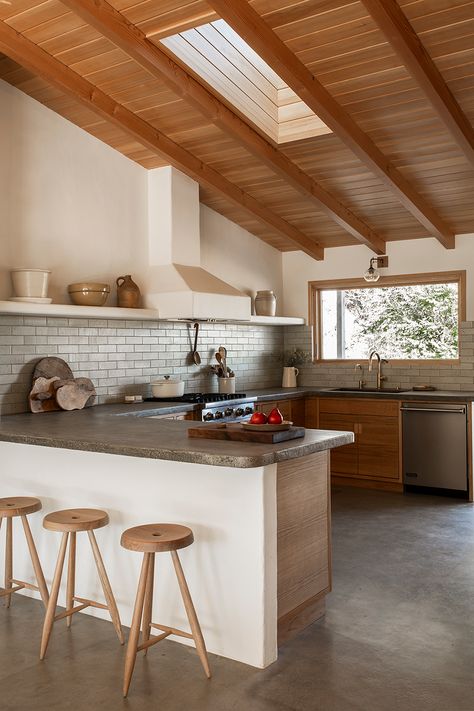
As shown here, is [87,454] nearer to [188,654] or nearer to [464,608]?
[188,654]

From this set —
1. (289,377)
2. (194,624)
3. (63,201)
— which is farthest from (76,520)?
(289,377)

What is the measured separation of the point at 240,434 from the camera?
10.5 ft

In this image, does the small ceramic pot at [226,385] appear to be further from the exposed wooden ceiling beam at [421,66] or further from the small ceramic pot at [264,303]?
the exposed wooden ceiling beam at [421,66]

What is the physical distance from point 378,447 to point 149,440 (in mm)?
3739

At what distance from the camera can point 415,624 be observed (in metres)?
3.40

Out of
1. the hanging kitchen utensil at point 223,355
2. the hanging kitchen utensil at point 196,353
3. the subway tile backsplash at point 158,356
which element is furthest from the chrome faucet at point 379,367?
the hanging kitchen utensil at point 196,353

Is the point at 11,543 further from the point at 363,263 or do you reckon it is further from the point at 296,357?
the point at 363,263

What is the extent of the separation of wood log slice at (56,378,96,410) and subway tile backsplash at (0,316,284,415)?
24 centimetres

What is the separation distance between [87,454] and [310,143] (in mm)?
3032

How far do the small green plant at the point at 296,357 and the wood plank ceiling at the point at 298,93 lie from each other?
64.6 inches

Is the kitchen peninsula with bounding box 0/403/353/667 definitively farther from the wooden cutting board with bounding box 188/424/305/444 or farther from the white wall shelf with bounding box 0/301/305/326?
the white wall shelf with bounding box 0/301/305/326

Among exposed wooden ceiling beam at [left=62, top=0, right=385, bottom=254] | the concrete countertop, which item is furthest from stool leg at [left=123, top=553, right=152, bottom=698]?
exposed wooden ceiling beam at [left=62, top=0, right=385, bottom=254]

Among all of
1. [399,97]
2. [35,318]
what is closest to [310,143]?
[399,97]

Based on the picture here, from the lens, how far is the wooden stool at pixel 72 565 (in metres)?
3.12
